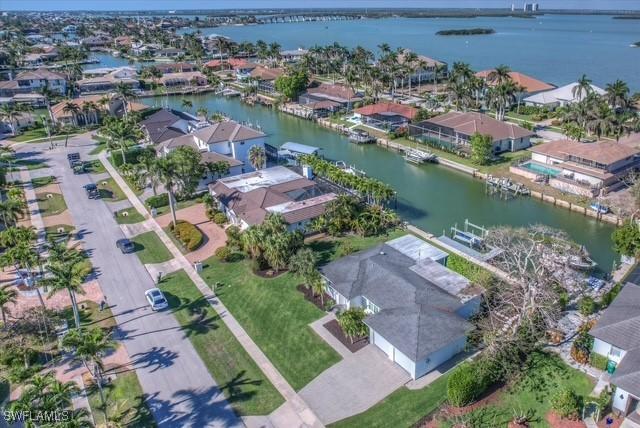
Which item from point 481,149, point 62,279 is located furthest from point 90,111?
point 481,149

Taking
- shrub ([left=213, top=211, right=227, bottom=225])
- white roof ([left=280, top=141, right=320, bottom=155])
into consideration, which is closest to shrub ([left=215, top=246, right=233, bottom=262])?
shrub ([left=213, top=211, right=227, bottom=225])

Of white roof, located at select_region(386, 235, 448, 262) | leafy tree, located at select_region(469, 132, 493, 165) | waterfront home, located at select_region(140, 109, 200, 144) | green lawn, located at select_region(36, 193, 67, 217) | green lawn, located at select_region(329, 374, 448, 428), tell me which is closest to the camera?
green lawn, located at select_region(329, 374, 448, 428)

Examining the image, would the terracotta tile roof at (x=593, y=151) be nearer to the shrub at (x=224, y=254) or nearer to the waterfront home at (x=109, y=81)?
the shrub at (x=224, y=254)

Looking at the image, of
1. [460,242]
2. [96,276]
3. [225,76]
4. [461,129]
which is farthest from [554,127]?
[225,76]

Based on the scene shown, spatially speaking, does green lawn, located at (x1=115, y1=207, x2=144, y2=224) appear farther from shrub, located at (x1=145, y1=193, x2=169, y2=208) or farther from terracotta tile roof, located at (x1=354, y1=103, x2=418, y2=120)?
terracotta tile roof, located at (x1=354, y1=103, x2=418, y2=120)

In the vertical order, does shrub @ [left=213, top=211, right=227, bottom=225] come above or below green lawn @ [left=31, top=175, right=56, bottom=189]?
below

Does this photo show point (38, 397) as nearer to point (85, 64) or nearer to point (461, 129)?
point (461, 129)

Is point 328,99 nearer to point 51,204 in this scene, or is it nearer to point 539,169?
point 539,169
